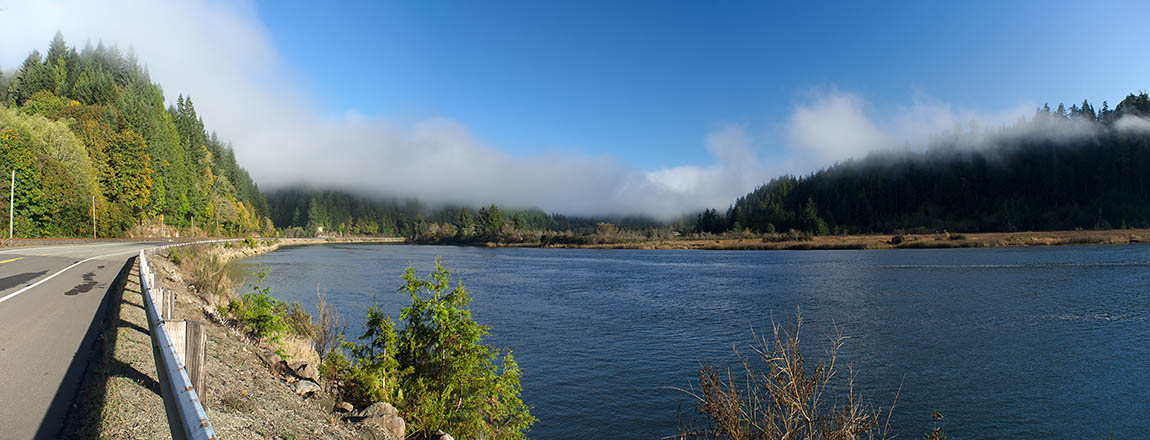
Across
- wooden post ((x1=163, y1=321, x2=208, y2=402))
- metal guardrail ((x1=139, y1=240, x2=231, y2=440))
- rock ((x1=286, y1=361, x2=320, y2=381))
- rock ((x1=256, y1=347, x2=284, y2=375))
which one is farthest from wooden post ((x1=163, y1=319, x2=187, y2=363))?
rock ((x1=256, y1=347, x2=284, y2=375))

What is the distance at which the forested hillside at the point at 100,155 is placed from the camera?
49.9 m

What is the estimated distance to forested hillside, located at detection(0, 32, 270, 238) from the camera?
164 feet

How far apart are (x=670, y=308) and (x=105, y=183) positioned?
69432mm

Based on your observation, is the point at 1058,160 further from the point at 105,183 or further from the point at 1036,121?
the point at 105,183

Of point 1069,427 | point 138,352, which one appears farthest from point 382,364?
point 1069,427

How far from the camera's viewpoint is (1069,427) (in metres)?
10.9

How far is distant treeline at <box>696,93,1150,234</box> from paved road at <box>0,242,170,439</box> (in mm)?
126701

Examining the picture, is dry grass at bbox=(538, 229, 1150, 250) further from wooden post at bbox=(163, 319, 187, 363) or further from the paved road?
wooden post at bbox=(163, 319, 187, 363)

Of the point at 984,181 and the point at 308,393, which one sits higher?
the point at 984,181

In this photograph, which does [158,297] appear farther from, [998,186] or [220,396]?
[998,186]

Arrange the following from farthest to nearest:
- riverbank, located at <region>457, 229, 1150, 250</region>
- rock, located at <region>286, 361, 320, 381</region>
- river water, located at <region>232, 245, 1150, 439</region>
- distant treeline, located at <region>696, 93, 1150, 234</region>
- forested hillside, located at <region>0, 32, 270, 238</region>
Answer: distant treeline, located at <region>696, 93, 1150, 234</region>
riverbank, located at <region>457, 229, 1150, 250</region>
forested hillside, located at <region>0, 32, 270, 238</region>
river water, located at <region>232, 245, 1150, 439</region>
rock, located at <region>286, 361, 320, 381</region>

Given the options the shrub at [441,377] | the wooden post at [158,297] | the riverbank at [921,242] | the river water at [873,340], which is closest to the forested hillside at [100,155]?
the river water at [873,340]

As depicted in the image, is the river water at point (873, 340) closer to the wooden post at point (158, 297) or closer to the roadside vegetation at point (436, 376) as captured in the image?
the roadside vegetation at point (436, 376)

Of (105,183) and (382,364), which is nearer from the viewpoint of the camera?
(382,364)
